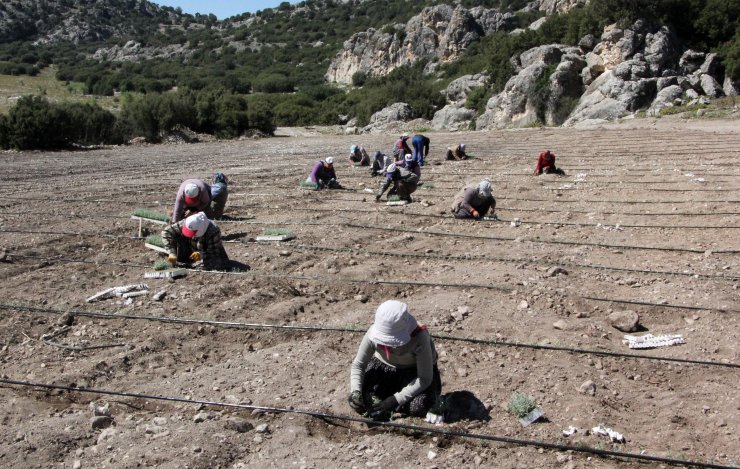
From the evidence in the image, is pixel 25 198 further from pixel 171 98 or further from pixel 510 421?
pixel 171 98

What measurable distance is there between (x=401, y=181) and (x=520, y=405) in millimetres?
7935

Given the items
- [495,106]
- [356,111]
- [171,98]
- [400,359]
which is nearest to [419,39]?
[356,111]

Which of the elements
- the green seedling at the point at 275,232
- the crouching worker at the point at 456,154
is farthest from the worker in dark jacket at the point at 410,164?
the crouching worker at the point at 456,154

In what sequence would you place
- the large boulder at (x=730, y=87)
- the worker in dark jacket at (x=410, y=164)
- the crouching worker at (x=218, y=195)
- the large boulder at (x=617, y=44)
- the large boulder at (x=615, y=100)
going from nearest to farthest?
the crouching worker at (x=218, y=195) → the worker in dark jacket at (x=410, y=164) → the large boulder at (x=730, y=87) → the large boulder at (x=615, y=100) → the large boulder at (x=617, y=44)

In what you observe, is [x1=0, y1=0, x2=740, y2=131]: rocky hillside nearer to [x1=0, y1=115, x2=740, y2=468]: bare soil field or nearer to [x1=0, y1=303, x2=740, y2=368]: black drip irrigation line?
[x1=0, y1=115, x2=740, y2=468]: bare soil field

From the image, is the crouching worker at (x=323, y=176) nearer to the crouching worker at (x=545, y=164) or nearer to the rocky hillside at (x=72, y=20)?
the crouching worker at (x=545, y=164)

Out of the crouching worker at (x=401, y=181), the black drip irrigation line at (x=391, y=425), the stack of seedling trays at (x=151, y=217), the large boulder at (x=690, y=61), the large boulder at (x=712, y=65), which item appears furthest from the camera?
the large boulder at (x=690, y=61)

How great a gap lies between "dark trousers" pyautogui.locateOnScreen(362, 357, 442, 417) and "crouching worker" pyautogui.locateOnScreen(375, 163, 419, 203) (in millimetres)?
7733

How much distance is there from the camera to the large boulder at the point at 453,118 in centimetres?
4349

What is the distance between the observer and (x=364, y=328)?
6.06m

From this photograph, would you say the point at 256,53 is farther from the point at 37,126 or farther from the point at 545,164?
the point at 545,164

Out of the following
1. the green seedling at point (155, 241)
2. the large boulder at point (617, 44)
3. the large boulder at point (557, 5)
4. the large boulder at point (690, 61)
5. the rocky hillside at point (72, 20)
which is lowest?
the green seedling at point (155, 241)

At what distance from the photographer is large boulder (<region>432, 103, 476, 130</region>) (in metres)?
43.5

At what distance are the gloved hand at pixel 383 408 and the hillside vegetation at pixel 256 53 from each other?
28.1 metres
